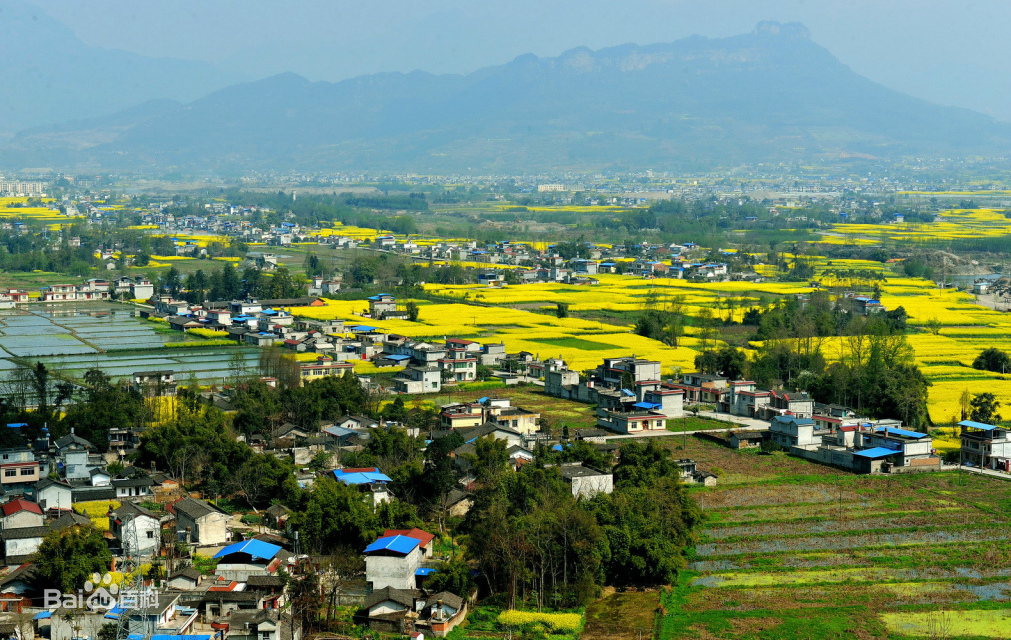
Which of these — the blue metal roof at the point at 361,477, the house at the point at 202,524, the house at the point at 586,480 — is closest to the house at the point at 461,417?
the blue metal roof at the point at 361,477

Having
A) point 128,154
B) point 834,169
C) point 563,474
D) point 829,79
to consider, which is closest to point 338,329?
point 563,474

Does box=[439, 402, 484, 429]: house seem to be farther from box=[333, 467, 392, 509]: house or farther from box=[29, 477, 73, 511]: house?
box=[29, 477, 73, 511]: house

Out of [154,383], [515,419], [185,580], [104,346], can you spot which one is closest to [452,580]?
[185,580]

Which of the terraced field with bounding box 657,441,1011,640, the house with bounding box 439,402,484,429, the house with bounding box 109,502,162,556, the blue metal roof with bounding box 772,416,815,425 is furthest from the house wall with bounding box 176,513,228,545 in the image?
the blue metal roof with bounding box 772,416,815,425

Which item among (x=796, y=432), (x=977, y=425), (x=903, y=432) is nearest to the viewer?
(x=977, y=425)

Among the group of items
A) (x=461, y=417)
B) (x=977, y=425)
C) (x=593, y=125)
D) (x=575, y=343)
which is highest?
(x=593, y=125)

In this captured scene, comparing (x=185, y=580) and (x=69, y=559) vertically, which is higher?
(x=69, y=559)

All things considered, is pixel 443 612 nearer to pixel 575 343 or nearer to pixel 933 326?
pixel 575 343
